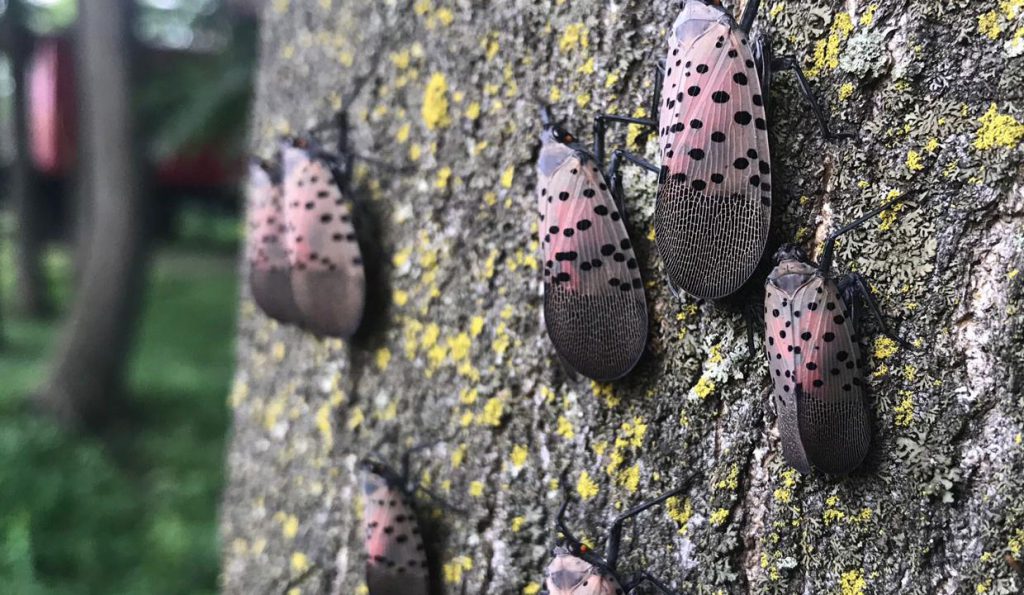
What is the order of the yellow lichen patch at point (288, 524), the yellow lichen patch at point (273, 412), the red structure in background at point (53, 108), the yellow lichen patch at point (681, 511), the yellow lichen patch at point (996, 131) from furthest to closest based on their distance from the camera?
the red structure in background at point (53, 108) < the yellow lichen patch at point (273, 412) < the yellow lichen patch at point (288, 524) < the yellow lichen patch at point (681, 511) < the yellow lichen patch at point (996, 131)

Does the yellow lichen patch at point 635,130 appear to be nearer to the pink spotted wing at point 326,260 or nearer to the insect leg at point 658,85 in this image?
the insect leg at point 658,85

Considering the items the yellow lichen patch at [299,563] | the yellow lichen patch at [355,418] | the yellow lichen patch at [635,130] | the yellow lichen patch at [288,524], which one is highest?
the yellow lichen patch at [635,130]

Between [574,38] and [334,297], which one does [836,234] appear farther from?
[334,297]

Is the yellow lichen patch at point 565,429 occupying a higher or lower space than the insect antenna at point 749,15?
lower

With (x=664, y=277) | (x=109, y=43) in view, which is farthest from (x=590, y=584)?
(x=109, y=43)

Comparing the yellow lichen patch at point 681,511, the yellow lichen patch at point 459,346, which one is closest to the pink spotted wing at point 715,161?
the yellow lichen patch at point 681,511

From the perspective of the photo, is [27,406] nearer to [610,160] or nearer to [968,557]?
[610,160]

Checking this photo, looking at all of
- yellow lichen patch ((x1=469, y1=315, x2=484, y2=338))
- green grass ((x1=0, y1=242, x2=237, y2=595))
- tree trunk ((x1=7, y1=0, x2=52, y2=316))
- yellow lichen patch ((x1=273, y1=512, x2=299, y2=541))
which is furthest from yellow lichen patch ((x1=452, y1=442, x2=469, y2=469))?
tree trunk ((x1=7, y1=0, x2=52, y2=316))
